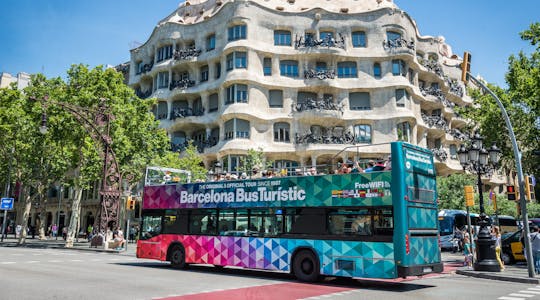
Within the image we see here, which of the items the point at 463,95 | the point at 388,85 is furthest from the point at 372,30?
the point at 463,95

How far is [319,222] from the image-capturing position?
1348cm

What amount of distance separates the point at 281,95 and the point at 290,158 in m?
5.85

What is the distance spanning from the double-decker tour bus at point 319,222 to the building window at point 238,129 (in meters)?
22.1

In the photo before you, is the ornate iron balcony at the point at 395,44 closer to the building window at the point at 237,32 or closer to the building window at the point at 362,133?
the building window at the point at 362,133

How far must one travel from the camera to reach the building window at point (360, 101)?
137ft

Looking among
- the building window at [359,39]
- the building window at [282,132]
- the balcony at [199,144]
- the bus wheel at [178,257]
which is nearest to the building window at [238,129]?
the balcony at [199,144]

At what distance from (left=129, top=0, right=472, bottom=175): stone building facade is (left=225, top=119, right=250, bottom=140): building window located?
9 centimetres

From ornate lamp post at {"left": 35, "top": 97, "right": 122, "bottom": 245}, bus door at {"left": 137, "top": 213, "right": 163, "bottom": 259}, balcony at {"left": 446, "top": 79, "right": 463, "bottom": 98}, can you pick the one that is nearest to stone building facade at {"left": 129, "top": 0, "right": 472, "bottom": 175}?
balcony at {"left": 446, "top": 79, "right": 463, "bottom": 98}

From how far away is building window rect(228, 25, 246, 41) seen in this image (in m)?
41.0

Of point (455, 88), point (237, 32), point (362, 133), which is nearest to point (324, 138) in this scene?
point (362, 133)

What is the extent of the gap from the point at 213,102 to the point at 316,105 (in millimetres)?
9652

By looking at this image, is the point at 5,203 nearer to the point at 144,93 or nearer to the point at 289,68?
the point at 144,93

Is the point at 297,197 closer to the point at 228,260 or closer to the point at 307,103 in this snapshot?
the point at 228,260

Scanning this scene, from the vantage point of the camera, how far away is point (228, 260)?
50.1ft
